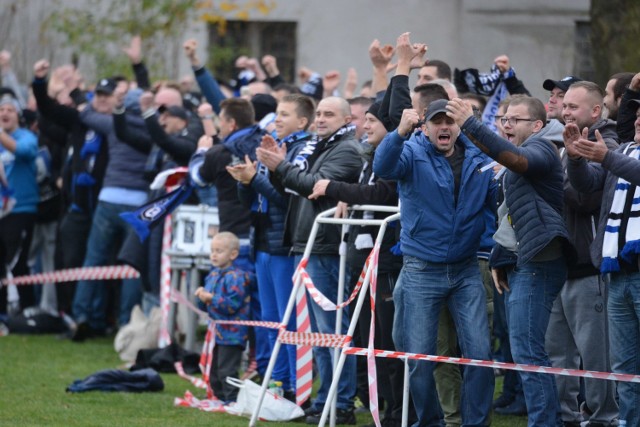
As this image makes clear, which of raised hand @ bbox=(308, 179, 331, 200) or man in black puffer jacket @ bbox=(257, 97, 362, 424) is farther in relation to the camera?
man in black puffer jacket @ bbox=(257, 97, 362, 424)

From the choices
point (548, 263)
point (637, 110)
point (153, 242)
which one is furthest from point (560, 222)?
point (153, 242)

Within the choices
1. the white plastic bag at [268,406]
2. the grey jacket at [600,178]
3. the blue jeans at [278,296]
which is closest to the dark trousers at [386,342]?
the white plastic bag at [268,406]

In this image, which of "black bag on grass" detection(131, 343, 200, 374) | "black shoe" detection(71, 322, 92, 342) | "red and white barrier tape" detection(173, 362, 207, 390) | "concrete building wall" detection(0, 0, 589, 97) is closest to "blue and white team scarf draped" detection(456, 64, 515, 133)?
"concrete building wall" detection(0, 0, 589, 97)

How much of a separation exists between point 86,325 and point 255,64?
405cm

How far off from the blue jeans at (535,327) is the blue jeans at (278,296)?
2.95 meters

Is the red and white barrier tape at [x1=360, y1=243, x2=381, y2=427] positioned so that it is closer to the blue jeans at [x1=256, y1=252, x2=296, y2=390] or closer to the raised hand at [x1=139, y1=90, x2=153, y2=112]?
the blue jeans at [x1=256, y1=252, x2=296, y2=390]

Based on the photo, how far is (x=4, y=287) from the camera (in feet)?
50.9

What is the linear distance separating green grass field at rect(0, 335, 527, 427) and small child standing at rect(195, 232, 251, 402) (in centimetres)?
46

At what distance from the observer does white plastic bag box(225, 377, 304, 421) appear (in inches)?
383

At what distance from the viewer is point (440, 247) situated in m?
8.21

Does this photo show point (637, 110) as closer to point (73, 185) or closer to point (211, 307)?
point (211, 307)

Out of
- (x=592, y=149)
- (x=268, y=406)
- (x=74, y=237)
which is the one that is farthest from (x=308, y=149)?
(x=74, y=237)

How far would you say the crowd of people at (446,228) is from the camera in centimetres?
776

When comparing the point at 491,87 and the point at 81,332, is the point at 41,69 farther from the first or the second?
the point at 491,87
